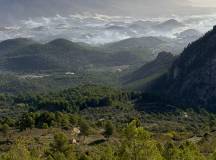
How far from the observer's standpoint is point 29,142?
462 ft

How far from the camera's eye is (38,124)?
174m

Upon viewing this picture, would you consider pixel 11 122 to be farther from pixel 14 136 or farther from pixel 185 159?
pixel 185 159

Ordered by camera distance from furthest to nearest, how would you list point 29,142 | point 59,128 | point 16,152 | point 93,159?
point 59,128 → point 29,142 → point 93,159 → point 16,152

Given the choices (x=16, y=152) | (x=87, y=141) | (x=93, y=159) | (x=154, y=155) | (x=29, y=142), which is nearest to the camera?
(x=154, y=155)

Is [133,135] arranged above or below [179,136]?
above

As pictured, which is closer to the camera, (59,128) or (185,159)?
(185,159)

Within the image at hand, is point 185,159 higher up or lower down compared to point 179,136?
higher up

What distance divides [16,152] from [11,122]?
9163cm

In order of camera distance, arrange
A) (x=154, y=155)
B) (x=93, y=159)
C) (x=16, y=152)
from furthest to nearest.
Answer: (x=93, y=159), (x=16, y=152), (x=154, y=155)

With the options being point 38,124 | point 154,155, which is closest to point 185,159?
point 154,155

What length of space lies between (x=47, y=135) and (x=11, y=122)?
24.7 meters

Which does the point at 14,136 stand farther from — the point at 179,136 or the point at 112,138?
the point at 179,136

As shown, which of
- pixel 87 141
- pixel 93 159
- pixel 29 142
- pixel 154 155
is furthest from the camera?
pixel 87 141

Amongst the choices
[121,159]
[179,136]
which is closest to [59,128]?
[179,136]
